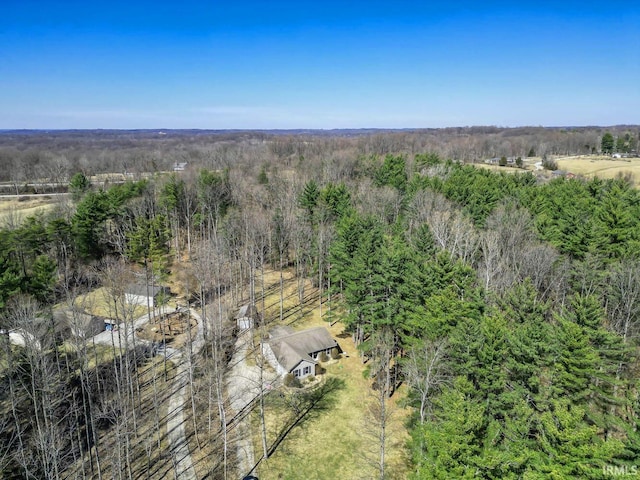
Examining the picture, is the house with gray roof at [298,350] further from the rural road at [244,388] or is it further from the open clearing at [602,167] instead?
the open clearing at [602,167]

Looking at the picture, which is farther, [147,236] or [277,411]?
[147,236]

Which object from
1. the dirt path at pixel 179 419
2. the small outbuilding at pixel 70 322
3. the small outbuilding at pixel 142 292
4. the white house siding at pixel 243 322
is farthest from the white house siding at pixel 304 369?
the small outbuilding at pixel 142 292

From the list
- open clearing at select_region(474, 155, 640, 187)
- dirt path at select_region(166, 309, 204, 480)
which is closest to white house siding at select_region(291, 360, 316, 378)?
dirt path at select_region(166, 309, 204, 480)

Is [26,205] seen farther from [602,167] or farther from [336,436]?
[602,167]

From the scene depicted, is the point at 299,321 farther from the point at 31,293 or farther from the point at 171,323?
the point at 31,293

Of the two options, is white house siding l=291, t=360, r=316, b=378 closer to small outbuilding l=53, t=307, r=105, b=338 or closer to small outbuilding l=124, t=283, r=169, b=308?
small outbuilding l=53, t=307, r=105, b=338

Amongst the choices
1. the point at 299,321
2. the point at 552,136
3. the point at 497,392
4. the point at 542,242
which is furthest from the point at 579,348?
the point at 552,136

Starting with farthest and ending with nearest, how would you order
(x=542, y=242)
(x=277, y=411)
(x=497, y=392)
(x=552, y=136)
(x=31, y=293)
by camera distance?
1. (x=552, y=136)
2. (x=542, y=242)
3. (x=31, y=293)
4. (x=277, y=411)
5. (x=497, y=392)
